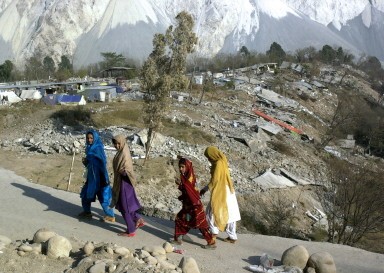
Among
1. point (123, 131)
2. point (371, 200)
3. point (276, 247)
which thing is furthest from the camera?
point (123, 131)

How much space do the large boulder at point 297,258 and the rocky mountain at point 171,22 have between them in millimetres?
54160

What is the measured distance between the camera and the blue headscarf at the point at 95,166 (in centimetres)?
484

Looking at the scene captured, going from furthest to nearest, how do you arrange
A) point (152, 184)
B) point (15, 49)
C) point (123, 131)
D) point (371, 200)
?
point (15, 49), point (123, 131), point (152, 184), point (371, 200)

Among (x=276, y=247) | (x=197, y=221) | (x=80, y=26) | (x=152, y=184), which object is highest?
(x=80, y=26)

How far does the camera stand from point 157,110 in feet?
36.7

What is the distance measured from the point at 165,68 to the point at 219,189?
7.30 metres

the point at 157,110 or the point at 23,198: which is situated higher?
the point at 157,110

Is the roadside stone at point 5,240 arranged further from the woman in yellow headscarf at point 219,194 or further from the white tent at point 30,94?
the white tent at point 30,94

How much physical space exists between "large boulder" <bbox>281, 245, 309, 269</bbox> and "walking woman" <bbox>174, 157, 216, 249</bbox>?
735 mm

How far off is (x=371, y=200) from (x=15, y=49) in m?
58.2

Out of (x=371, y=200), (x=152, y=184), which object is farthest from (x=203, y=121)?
(x=371, y=200)

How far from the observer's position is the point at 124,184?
450 cm

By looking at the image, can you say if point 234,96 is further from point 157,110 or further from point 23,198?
point 23,198

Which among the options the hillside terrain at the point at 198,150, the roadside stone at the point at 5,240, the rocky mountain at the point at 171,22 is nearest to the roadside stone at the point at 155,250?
the roadside stone at the point at 5,240
